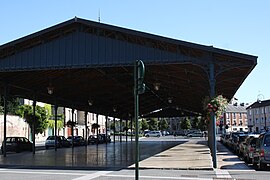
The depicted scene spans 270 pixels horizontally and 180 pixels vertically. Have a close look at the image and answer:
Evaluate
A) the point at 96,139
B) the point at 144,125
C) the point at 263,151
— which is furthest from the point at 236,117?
the point at 263,151

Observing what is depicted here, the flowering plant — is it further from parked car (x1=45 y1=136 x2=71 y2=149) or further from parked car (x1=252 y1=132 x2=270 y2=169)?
parked car (x1=45 y1=136 x2=71 y2=149)

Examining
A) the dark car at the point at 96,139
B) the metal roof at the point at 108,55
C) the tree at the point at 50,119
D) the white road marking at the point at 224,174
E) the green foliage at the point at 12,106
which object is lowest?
the dark car at the point at 96,139

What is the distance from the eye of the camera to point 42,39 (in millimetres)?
20625

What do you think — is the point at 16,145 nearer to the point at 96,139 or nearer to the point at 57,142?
the point at 57,142

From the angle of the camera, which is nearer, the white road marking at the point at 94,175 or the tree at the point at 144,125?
the white road marking at the point at 94,175

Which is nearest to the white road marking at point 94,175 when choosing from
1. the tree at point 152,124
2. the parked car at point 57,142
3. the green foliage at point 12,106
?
the parked car at point 57,142

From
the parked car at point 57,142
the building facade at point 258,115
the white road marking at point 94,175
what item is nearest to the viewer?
the white road marking at point 94,175

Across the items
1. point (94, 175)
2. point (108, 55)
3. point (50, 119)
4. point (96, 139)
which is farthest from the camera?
point (50, 119)

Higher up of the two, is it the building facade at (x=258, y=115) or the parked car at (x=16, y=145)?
the building facade at (x=258, y=115)

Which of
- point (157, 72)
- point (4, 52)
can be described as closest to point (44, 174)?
point (4, 52)

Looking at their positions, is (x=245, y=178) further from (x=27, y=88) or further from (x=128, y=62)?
(x=27, y=88)

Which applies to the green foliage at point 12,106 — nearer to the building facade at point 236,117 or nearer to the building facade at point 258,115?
the building facade at point 258,115

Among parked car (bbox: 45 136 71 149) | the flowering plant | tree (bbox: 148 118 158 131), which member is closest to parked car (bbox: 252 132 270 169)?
the flowering plant

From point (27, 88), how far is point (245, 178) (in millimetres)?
18636
